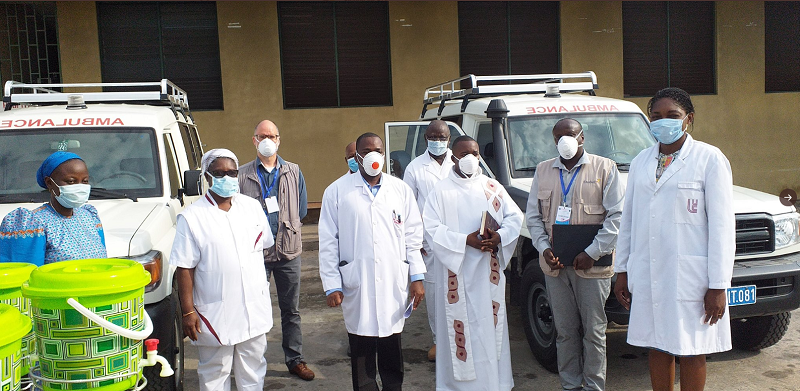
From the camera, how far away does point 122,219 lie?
15.0ft

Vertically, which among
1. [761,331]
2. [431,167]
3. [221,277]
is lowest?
[761,331]

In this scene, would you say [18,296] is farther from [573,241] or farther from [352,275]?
[573,241]

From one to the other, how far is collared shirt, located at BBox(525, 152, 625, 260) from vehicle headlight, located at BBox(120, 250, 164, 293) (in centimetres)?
239

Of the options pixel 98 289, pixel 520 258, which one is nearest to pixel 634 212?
pixel 520 258

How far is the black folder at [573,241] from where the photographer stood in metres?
4.44

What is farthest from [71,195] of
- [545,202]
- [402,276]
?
[545,202]

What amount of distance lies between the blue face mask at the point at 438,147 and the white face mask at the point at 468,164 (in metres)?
1.15

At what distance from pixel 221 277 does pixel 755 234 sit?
3.63 m

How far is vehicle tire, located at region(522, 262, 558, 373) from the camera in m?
5.29

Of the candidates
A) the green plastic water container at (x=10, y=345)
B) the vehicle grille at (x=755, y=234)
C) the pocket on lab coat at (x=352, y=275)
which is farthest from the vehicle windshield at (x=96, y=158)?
the vehicle grille at (x=755, y=234)

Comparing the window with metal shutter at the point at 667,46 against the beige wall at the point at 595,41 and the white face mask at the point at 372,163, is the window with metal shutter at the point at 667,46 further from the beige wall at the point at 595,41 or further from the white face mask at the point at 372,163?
the white face mask at the point at 372,163

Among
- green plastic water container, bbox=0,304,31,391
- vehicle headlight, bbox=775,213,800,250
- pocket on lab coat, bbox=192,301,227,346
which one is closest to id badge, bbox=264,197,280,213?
pocket on lab coat, bbox=192,301,227,346

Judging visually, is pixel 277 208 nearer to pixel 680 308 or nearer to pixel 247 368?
pixel 247 368

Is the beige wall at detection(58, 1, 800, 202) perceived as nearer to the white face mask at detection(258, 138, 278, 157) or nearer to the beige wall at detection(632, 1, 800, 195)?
the beige wall at detection(632, 1, 800, 195)
